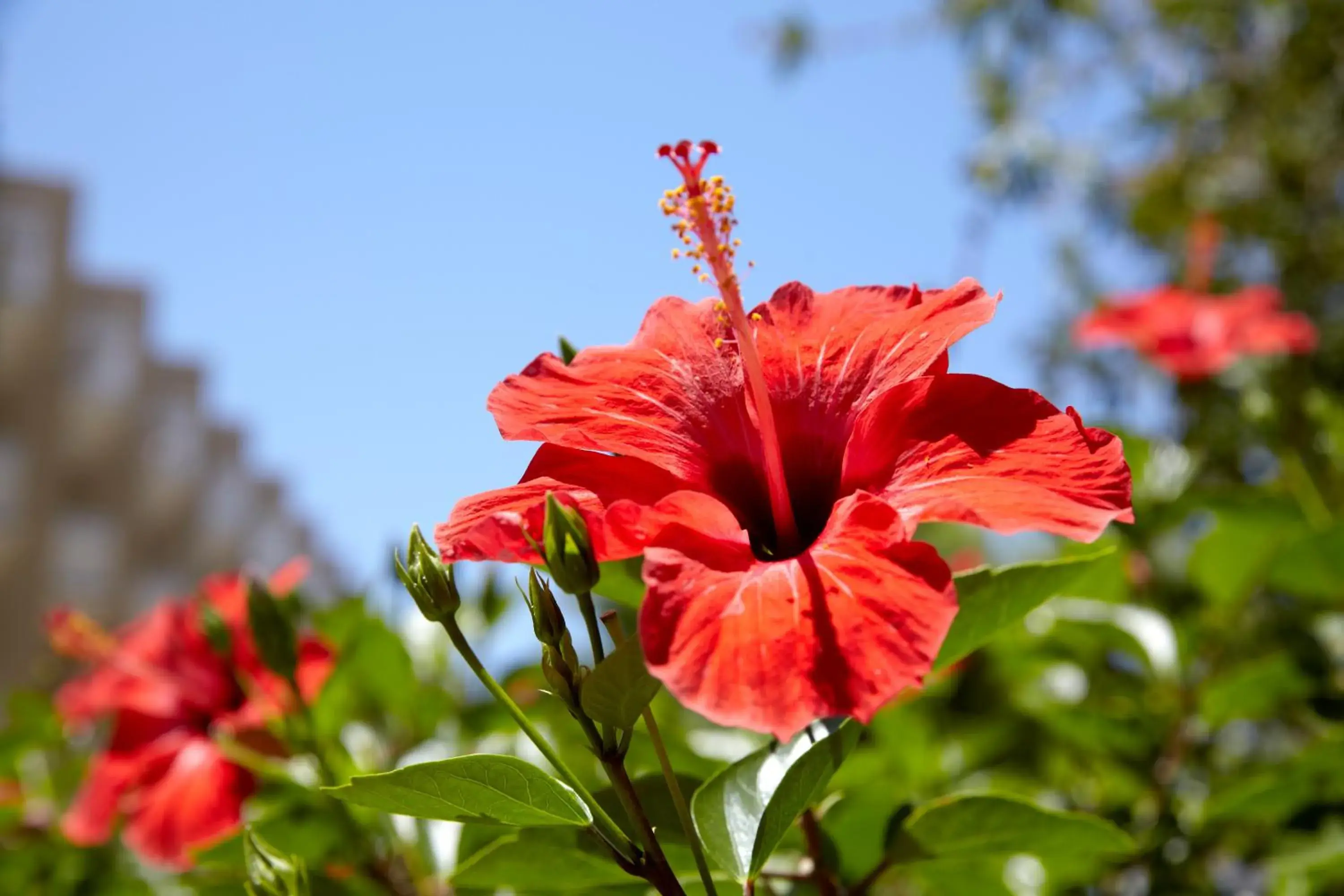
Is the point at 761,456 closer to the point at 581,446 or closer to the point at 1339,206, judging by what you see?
the point at 581,446

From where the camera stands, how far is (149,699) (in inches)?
66.0

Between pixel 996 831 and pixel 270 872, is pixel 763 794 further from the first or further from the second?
pixel 270 872

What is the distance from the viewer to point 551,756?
0.71m

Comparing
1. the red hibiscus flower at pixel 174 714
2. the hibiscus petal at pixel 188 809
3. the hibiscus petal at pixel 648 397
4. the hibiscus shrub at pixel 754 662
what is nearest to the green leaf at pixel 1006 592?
the hibiscus shrub at pixel 754 662

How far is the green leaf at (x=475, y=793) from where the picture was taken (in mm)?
698

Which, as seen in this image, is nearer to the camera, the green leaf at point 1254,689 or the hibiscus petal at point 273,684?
the green leaf at point 1254,689

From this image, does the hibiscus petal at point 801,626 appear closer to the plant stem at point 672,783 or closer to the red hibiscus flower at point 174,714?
the plant stem at point 672,783

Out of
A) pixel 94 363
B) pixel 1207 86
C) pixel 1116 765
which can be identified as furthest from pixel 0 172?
pixel 1116 765

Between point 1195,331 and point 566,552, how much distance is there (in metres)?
2.36

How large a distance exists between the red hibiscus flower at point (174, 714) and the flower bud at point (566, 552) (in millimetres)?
756

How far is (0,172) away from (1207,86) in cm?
2077

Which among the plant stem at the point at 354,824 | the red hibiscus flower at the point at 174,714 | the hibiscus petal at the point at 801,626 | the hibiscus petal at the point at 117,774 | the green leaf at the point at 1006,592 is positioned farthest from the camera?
the hibiscus petal at the point at 117,774

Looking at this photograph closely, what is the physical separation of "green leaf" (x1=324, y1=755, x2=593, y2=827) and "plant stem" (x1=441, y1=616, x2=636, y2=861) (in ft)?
0.04

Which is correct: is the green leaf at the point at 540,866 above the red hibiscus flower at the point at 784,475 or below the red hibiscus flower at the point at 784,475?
below
